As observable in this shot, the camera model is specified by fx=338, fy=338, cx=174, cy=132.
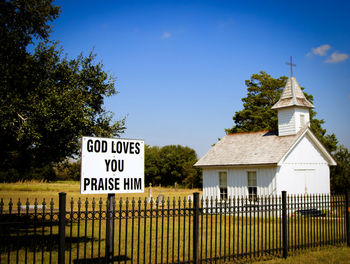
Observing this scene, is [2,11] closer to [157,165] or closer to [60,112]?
[60,112]

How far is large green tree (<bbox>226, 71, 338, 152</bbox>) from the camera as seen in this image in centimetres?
4247

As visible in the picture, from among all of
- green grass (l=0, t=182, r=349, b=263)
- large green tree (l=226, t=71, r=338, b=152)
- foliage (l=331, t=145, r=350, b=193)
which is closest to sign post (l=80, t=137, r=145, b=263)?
green grass (l=0, t=182, r=349, b=263)

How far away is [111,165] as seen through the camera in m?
6.86

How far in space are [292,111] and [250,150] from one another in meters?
4.07

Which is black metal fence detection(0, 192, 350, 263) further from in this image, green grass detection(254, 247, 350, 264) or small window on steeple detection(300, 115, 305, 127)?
small window on steeple detection(300, 115, 305, 127)

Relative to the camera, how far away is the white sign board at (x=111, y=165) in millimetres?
6495

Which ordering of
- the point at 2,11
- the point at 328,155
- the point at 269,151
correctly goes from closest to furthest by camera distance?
the point at 2,11 → the point at 269,151 → the point at 328,155

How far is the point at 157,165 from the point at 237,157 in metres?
57.9

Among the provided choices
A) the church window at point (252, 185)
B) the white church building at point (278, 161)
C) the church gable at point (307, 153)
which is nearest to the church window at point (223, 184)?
the white church building at point (278, 161)

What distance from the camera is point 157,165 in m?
81.1

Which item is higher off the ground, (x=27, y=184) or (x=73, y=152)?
(x=73, y=152)

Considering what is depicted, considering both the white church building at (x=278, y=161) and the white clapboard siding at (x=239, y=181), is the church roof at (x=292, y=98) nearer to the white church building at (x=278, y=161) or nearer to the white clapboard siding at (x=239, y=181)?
the white church building at (x=278, y=161)

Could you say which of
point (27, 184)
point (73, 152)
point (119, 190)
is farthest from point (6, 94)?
point (27, 184)

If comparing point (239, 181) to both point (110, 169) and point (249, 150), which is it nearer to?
point (249, 150)
